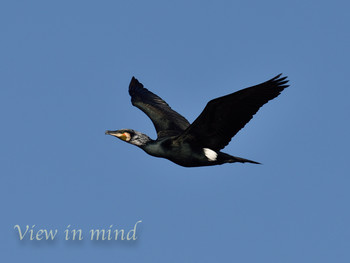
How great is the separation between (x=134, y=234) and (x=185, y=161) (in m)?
1.86

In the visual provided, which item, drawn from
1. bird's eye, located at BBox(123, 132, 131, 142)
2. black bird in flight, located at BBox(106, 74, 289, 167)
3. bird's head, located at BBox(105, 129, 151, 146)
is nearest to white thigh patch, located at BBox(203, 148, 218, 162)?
black bird in flight, located at BBox(106, 74, 289, 167)

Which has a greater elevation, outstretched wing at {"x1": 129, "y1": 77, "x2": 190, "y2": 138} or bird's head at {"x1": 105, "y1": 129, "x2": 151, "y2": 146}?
outstretched wing at {"x1": 129, "y1": 77, "x2": 190, "y2": 138}

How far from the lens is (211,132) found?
12781mm

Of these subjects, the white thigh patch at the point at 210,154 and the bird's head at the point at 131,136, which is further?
the bird's head at the point at 131,136

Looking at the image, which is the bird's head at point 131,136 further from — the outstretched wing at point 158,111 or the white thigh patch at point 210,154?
the white thigh patch at point 210,154

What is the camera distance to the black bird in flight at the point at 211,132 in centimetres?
1184

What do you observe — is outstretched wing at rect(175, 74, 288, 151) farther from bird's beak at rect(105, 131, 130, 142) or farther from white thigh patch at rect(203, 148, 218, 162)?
bird's beak at rect(105, 131, 130, 142)

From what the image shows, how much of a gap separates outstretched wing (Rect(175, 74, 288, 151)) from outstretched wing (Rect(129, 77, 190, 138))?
1.71 meters

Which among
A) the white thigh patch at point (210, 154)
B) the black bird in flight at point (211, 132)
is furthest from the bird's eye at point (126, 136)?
the white thigh patch at point (210, 154)

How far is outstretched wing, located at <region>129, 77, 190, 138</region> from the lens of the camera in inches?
585

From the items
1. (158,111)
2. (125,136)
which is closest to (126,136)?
(125,136)

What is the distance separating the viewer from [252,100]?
473 inches

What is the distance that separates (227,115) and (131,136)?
222 centimetres

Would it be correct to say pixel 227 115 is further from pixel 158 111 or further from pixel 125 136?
pixel 158 111
